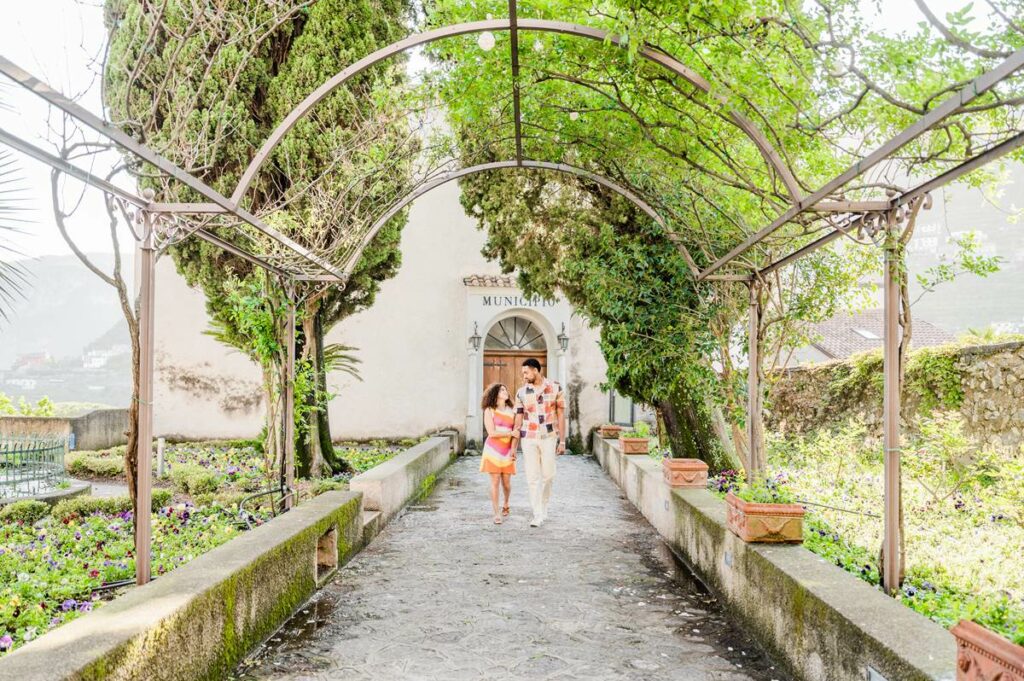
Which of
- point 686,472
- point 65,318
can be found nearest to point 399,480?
point 686,472

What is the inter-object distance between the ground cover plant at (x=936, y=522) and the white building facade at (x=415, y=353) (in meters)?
7.51

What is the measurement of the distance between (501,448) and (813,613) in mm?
5002

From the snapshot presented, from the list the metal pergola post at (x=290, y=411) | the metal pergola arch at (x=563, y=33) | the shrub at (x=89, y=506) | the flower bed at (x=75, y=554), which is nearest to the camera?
the flower bed at (x=75, y=554)

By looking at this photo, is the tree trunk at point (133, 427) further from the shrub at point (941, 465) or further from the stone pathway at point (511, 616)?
the shrub at point (941, 465)

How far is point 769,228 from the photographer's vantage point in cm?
480

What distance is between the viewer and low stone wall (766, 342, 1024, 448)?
29.5 feet

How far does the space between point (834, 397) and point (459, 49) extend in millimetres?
8793

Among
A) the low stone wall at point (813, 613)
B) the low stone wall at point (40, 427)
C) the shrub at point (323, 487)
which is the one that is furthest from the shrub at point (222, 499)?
the low stone wall at point (40, 427)

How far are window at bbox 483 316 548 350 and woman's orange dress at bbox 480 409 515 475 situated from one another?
898cm

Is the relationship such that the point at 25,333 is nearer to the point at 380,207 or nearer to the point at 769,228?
the point at 380,207

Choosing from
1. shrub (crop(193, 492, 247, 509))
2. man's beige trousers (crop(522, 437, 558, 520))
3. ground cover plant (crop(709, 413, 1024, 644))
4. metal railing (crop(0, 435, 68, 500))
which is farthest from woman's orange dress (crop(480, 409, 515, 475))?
metal railing (crop(0, 435, 68, 500))

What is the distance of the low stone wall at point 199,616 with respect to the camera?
2646 millimetres

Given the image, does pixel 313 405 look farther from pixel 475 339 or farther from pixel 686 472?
pixel 475 339

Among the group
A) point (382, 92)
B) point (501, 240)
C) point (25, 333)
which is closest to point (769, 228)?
point (382, 92)
